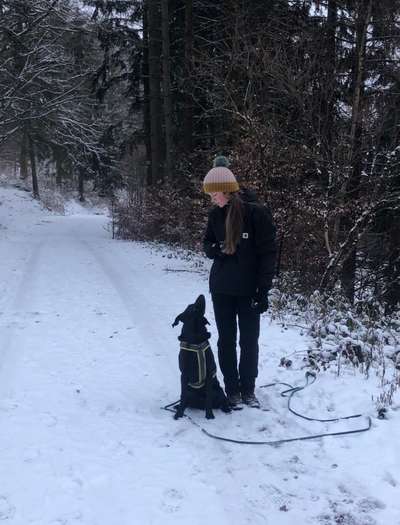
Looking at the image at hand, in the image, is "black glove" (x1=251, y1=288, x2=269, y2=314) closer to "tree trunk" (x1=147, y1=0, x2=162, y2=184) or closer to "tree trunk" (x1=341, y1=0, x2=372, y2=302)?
"tree trunk" (x1=341, y1=0, x2=372, y2=302)

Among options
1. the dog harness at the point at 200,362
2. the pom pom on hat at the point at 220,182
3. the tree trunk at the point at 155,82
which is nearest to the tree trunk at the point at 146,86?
the tree trunk at the point at 155,82

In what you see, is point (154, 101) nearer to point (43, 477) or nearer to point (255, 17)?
point (255, 17)

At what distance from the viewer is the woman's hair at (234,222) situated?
3.96 m

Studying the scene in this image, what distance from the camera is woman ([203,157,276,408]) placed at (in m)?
3.96

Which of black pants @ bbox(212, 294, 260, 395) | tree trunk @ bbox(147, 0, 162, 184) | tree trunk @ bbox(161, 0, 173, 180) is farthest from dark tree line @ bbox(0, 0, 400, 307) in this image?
tree trunk @ bbox(147, 0, 162, 184)

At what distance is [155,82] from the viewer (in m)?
19.0

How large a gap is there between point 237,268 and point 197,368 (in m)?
Answer: 0.95

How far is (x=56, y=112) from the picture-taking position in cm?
1672

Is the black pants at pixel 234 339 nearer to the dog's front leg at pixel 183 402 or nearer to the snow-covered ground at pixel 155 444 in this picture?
the snow-covered ground at pixel 155 444

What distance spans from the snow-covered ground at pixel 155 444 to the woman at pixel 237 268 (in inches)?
15.5

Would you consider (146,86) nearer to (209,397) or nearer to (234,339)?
(234,339)

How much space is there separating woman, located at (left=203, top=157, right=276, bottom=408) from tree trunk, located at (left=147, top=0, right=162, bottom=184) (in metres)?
15.5

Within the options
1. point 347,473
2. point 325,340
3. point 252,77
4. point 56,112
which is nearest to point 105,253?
point 56,112

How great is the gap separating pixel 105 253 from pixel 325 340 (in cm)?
989
